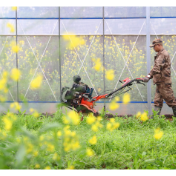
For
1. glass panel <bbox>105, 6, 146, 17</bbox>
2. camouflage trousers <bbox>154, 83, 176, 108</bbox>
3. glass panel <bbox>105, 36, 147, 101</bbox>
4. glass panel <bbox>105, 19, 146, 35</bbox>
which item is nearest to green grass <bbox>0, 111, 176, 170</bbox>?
camouflage trousers <bbox>154, 83, 176, 108</bbox>

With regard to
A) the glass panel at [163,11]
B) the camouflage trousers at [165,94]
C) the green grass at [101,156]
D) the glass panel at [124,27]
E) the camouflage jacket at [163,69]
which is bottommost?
the green grass at [101,156]

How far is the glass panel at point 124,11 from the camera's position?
500 cm

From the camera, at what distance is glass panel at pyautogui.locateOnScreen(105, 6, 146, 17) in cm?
500

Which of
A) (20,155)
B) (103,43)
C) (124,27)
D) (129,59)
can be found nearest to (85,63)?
(103,43)

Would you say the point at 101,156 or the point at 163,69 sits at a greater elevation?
the point at 163,69

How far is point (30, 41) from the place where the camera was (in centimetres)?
515

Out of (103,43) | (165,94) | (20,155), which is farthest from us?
(103,43)

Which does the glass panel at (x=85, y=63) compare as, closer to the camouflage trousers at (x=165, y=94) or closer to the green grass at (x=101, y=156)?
the camouflage trousers at (x=165, y=94)

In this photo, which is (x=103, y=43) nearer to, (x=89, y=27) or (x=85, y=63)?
(x=89, y=27)

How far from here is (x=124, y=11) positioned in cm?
505

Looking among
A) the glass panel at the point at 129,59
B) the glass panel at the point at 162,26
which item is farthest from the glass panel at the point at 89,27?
the glass panel at the point at 162,26
